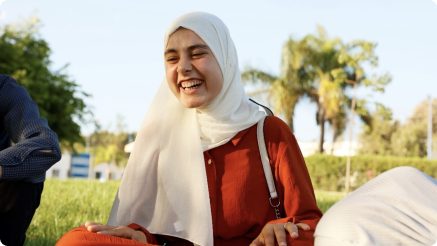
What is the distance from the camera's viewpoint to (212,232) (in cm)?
231

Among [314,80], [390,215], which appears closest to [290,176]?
[390,215]

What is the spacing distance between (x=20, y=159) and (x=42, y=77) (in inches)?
764

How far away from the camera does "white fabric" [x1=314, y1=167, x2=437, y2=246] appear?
1.36 meters

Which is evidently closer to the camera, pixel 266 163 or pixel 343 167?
pixel 266 163

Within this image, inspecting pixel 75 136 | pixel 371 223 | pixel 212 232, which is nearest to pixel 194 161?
pixel 212 232

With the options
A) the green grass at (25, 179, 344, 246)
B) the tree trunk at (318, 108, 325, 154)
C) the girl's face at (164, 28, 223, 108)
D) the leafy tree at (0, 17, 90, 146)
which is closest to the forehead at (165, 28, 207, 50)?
the girl's face at (164, 28, 223, 108)

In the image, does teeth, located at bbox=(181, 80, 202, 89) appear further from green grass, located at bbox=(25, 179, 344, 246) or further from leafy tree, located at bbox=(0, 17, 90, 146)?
leafy tree, located at bbox=(0, 17, 90, 146)

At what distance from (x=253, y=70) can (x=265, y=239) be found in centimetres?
2629

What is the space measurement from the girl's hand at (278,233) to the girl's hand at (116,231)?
55cm

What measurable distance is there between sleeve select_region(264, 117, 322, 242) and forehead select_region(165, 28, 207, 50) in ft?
1.60

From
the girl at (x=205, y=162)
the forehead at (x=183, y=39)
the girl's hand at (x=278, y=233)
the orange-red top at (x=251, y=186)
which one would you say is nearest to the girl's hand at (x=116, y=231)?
the girl at (x=205, y=162)

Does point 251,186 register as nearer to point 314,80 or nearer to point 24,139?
point 24,139

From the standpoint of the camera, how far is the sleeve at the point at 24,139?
8.54 feet

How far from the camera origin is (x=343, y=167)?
21.3 metres
